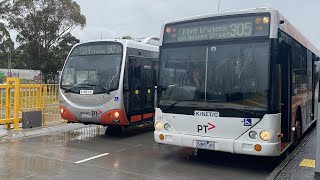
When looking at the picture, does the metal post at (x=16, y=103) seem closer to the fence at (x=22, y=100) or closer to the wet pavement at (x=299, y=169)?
the fence at (x=22, y=100)

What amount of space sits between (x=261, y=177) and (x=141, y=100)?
512 cm

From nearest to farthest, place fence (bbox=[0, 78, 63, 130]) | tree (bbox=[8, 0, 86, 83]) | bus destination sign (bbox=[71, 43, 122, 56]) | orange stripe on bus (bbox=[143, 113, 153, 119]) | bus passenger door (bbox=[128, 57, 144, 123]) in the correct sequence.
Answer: bus destination sign (bbox=[71, 43, 122, 56])
bus passenger door (bbox=[128, 57, 144, 123])
fence (bbox=[0, 78, 63, 130])
orange stripe on bus (bbox=[143, 113, 153, 119])
tree (bbox=[8, 0, 86, 83])

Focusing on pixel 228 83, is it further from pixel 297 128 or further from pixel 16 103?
pixel 16 103

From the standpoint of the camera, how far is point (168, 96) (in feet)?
23.6

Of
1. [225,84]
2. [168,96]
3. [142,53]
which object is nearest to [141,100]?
[142,53]

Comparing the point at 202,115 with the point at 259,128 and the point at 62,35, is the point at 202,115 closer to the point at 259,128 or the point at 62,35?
the point at 259,128

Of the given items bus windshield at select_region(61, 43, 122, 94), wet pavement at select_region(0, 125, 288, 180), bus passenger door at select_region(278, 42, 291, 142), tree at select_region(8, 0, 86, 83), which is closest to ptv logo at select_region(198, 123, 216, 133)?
wet pavement at select_region(0, 125, 288, 180)

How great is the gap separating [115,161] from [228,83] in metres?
2.93

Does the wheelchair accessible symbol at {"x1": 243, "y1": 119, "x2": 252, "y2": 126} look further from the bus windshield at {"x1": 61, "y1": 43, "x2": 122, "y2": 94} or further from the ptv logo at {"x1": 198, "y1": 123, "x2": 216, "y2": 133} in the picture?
the bus windshield at {"x1": 61, "y1": 43, "x2": 122, "y2": 94}

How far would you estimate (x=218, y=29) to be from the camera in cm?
684

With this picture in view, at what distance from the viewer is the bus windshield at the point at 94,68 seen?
9.76 meters

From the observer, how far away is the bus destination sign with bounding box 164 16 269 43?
647cm

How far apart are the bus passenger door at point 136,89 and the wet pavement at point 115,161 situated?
35.0 inches

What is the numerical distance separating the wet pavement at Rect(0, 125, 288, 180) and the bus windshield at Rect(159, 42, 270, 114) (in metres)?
1.31
